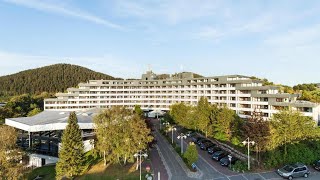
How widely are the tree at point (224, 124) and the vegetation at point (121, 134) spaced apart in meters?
19.5

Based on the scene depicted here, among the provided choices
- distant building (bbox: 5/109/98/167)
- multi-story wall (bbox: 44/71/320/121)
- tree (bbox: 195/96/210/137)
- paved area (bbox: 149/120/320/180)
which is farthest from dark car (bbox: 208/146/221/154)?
multi-story wall (bbox: 44/71/320/121)

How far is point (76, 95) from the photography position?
118 m

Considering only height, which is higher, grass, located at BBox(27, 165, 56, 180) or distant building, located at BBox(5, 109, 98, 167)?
distant building, located at BBox(5, 109, 98, 167)

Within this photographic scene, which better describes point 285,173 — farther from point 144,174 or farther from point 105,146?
point 105,146

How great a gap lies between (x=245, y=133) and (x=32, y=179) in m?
37.5

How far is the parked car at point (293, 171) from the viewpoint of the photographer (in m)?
35.9

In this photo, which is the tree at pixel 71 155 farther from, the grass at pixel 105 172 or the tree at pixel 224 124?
the tree at pixel 224 124

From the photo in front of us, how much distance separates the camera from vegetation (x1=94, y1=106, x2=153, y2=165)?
134ft

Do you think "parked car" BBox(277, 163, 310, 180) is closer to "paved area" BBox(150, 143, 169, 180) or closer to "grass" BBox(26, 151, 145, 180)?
"paved area" BBox(150, 143, 169, 180)

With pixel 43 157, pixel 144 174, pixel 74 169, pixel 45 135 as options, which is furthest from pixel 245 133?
pixel 45 135

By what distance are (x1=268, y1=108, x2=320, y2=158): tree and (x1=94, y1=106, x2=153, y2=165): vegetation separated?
18.8 m

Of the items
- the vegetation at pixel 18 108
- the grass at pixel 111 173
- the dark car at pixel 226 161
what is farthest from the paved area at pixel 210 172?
the vegetation at pixel 18 108

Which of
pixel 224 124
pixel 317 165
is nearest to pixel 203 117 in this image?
pixel 224 124

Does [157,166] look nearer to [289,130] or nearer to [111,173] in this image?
[111,173]
